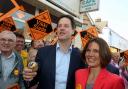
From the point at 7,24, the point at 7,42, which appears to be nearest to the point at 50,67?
the point at 7,42

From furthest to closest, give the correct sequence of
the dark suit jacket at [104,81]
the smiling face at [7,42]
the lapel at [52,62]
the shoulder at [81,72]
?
the smiling face at [7,42] < the lapel at [52,62] < the shoulder at [81,72] < the dark suit jacket at [104,81]

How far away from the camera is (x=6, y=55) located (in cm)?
381

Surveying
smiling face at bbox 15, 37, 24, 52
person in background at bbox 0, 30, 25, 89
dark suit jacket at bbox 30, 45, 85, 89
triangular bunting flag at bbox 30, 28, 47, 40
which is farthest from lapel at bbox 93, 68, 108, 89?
triangular bunting flag at bbox 30, 28, 47, 40

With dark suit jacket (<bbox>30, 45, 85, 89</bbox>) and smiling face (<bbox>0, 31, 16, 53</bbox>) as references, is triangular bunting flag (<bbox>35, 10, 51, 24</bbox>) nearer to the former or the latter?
smiling face (<bbox>0, 31, 16, 53</bbox>)

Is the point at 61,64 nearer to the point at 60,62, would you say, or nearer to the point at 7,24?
the point at 60,62

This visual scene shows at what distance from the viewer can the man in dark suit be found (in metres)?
3.53

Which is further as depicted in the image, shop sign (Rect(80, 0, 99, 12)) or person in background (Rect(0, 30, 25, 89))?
shop sign (Rect(80, 0, 99, 12))

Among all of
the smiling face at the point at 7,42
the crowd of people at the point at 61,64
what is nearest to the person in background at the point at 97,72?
the crowd of people at the point at 61,64

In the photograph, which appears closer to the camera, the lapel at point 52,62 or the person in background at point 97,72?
the person in background at point 97,72

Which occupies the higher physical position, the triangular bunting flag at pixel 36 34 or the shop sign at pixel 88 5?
the shop sign at pixel 88 5

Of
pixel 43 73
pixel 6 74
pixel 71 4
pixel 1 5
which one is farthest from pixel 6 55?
pixel 71 4

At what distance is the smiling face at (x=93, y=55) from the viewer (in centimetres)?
321

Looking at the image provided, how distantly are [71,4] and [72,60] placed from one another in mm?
13723

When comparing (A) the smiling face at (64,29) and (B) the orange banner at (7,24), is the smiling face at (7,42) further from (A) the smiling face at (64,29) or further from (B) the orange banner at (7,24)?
(B) the orange banner at (7,24)
